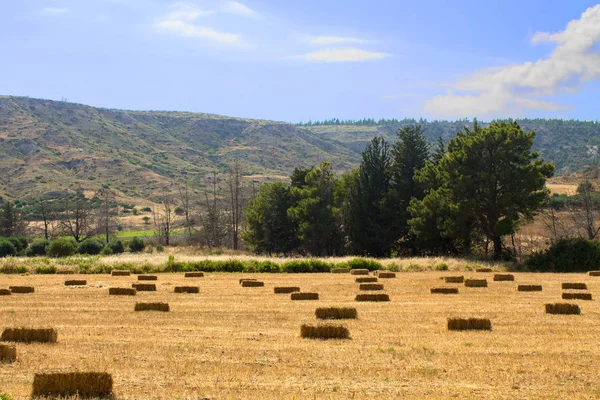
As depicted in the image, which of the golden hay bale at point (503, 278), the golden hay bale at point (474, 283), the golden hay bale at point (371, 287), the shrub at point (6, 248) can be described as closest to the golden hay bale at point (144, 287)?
the golden hay bale at point (371, 287)

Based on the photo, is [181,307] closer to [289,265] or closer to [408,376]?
[408,376]

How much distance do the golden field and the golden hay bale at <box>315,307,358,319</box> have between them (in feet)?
1.47

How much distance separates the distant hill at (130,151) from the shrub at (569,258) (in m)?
86.2

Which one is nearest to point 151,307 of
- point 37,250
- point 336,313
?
point 336,313

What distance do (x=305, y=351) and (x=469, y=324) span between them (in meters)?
4.59

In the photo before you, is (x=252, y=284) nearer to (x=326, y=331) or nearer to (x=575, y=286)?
(x=575, y=286)

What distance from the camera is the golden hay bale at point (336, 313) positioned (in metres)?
17.2

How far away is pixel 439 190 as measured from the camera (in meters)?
48.8

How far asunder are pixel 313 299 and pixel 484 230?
27.5 metres

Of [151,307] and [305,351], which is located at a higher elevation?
[305,351]

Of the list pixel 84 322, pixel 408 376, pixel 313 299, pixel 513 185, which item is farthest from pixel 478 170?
pixel 408 376

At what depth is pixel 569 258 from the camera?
39688mm

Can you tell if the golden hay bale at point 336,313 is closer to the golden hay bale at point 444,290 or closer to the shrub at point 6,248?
the golden hay bale at point 444,290

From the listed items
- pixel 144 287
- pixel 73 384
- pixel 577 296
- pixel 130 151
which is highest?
pixel 130 151
